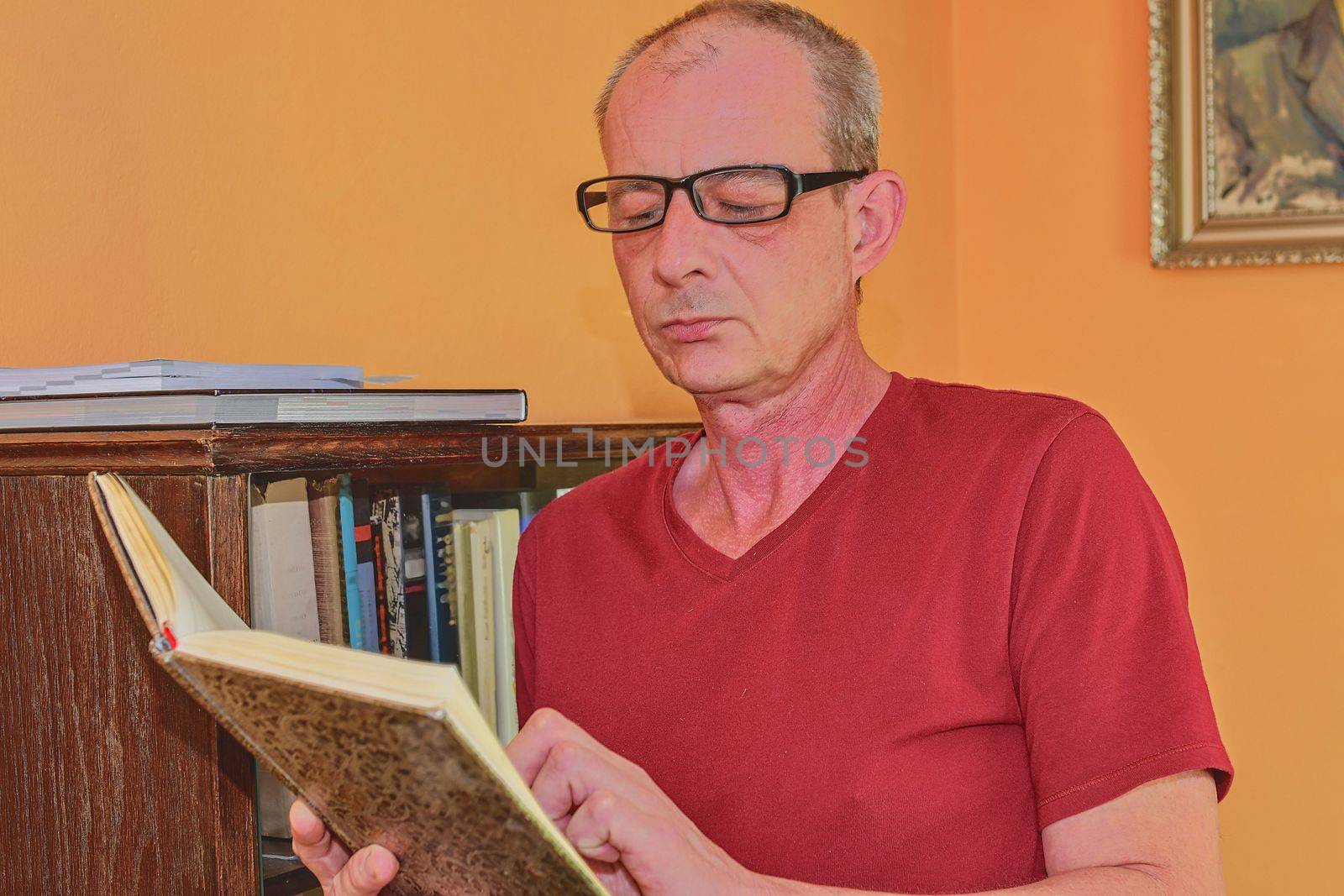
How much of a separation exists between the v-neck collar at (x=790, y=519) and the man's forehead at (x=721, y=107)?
24 cm

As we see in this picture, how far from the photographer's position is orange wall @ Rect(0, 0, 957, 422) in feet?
3.73

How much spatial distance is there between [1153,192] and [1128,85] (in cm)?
25

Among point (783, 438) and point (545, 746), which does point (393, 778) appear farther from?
point (783, 438)

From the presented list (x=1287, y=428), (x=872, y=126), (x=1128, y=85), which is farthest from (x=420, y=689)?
(x=1128, y=85)

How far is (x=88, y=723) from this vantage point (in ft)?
2.94

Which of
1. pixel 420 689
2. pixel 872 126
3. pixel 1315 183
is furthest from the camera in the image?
pixel 1315 183

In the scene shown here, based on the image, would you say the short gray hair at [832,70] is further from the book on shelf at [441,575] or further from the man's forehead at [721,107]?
the book on shelf at [441,575]

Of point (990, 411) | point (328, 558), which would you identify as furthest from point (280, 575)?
point (990, 411)

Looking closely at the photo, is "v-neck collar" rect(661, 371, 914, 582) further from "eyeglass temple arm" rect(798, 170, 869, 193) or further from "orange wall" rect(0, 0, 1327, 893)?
Result: "orange wall" rect(0, 0, 1327, 893)

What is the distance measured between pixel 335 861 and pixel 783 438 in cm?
55

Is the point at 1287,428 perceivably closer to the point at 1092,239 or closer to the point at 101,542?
the point at 1092,239

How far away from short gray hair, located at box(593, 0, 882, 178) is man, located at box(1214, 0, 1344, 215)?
153cm

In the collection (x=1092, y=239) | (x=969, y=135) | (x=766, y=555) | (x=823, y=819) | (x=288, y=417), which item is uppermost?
(x=969, y=135)

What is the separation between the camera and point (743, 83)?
3.64 feet
